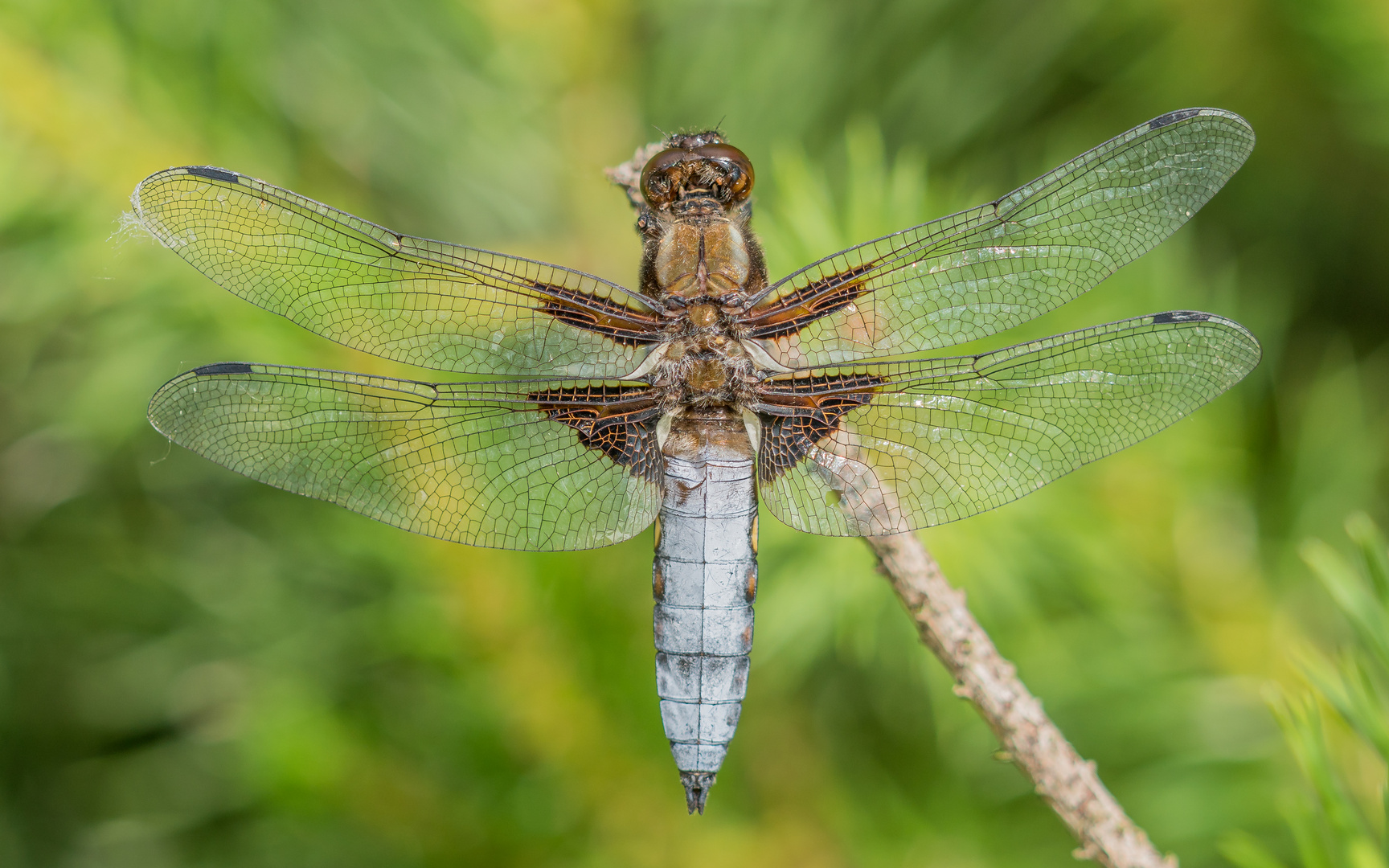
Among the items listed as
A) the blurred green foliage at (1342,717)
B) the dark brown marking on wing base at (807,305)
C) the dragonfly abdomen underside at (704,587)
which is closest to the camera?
the blurred green foliage at (1342,717)

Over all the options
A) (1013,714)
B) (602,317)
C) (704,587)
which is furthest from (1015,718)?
(602,317)

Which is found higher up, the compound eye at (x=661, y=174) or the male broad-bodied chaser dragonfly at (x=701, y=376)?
the compound eye at (x=661, y=174)

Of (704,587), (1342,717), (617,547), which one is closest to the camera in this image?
(1342,717)

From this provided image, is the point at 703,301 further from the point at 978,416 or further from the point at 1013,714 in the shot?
the point at 1013,714

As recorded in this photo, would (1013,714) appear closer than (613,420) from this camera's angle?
Yes

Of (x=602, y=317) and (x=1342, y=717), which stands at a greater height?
(x=602, y=317)

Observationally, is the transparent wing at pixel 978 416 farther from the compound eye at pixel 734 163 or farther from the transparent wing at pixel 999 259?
the compound eye at pixel 734 163

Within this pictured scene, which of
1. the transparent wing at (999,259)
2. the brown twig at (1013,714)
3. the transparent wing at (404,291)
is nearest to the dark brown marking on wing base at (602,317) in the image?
the transparent wing at (404,291)
